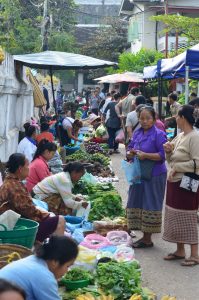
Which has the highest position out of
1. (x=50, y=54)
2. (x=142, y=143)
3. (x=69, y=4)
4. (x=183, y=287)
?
(x=69, y=4)

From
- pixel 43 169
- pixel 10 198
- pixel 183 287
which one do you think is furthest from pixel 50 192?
pixel 183 287

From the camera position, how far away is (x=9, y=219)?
20.5 ft

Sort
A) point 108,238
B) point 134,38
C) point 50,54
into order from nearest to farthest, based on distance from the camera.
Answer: point 108,238
point 50,54
point 134,38

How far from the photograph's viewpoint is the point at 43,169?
8.83 metres

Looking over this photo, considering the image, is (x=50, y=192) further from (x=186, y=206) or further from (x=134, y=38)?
(x=134, y=38)

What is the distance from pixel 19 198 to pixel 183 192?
6.64 feet

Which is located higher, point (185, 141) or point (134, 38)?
point (134, 38)

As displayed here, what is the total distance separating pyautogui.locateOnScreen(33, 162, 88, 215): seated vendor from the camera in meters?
8.17

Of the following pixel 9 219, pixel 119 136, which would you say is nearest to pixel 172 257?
pixel 9 219

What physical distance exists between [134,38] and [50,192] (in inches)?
1361

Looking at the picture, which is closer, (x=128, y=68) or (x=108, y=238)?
(x=108, y=238)

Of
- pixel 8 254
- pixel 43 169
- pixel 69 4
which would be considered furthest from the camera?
pixel 69 4

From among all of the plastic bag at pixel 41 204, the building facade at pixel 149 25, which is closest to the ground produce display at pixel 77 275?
the plastic bag at pixel 41 204

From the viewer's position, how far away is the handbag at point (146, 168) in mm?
8039
